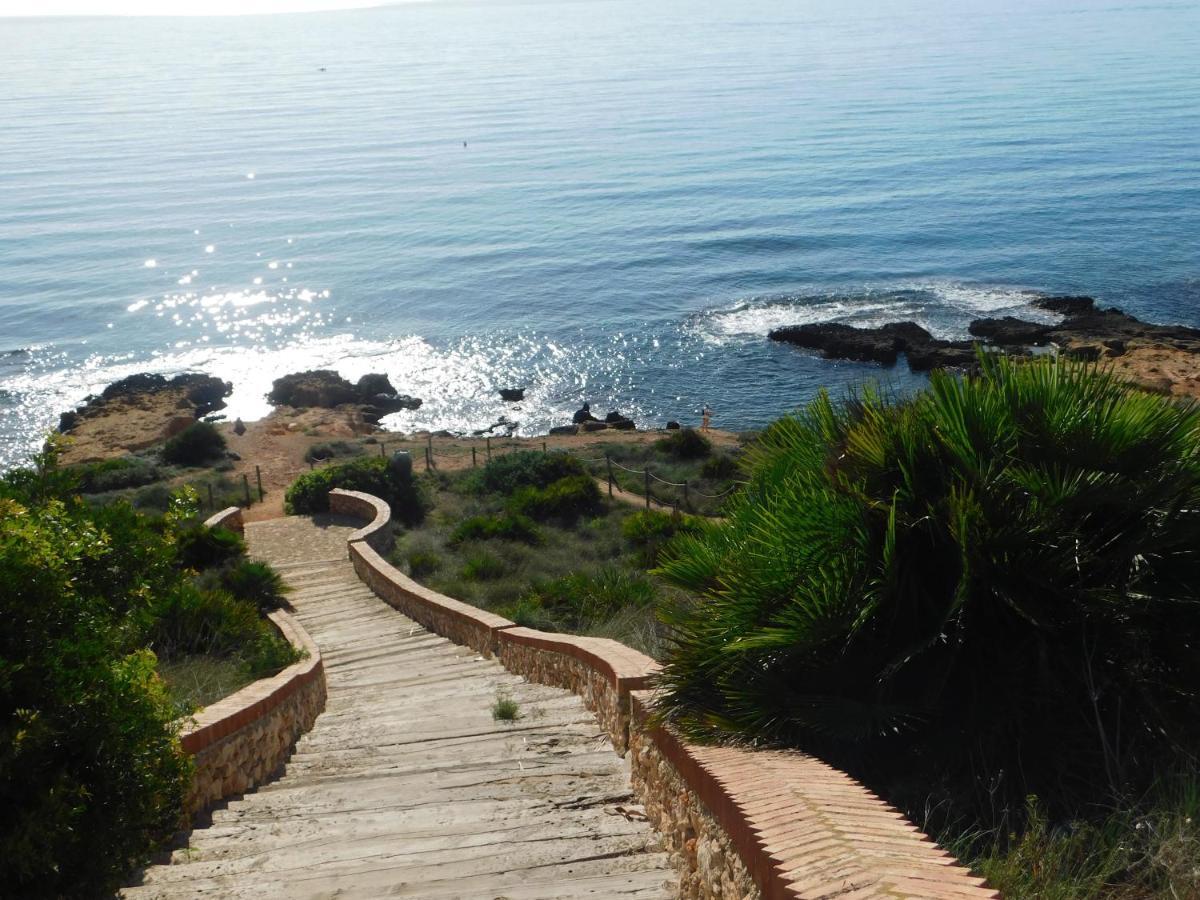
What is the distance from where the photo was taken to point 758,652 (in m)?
5.27

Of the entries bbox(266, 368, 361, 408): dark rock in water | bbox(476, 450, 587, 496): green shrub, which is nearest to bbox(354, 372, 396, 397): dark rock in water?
bbox(266, 368, 361, 408): dark rock in water

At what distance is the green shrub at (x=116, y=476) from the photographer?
29.9 meters

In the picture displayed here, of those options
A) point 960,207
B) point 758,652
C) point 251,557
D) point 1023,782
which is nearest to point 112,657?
point 758,652

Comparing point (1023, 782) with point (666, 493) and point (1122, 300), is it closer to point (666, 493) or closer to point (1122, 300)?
point (666, 493)

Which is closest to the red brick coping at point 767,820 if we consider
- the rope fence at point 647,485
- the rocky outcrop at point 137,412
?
the rope fence at point 647,485

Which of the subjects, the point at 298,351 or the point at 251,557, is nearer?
the point at 251,557

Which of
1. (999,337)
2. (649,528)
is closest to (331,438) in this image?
(649,528)

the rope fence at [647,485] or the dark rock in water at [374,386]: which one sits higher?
the rope fence at [647,485]

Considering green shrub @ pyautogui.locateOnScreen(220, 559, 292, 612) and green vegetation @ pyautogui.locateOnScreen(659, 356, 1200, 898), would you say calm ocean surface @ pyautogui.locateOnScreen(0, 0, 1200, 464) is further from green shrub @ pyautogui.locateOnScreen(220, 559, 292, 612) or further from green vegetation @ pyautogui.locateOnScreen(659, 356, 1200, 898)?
green vegetation @ pyautogui.locateOnScreen(659, 356, 1200, 898)

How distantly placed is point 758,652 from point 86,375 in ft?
156

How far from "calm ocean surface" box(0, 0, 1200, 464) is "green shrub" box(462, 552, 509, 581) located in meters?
21.9

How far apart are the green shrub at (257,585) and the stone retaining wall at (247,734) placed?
6014mm

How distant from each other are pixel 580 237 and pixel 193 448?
34436mm

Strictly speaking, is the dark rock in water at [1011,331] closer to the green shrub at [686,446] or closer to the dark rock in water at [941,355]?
the dark rock in water at [941,355]
